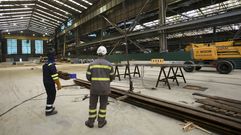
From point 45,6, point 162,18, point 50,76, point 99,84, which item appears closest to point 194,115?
point 99,84

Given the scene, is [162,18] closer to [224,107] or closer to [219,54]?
[219,54]

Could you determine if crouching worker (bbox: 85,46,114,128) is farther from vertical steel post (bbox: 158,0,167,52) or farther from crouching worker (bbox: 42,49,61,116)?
vertical steel post (bbox: 158,0,167,52)

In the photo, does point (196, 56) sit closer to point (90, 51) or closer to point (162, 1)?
point (162, 1)

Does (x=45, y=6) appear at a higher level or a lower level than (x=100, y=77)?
higher

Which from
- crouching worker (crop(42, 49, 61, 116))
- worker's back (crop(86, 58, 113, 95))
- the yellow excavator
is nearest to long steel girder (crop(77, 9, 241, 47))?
the yellow excavator

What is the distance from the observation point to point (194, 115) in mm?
2945

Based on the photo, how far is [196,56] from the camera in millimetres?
10188

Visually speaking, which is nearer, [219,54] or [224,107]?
[224,107]

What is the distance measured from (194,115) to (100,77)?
1.86m

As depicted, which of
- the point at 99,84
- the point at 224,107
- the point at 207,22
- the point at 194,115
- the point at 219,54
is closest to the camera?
the point at 99,84

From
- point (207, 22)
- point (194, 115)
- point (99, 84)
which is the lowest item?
point (194, 115)

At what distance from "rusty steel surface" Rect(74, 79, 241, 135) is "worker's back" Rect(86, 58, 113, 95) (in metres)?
1.39

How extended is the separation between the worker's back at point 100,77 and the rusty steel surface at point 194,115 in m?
1.39

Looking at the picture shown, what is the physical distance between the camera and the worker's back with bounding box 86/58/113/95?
2748 millimetres
